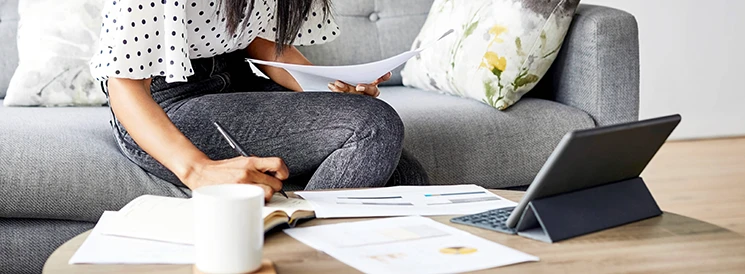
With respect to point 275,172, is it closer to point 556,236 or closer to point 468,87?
point 556,236

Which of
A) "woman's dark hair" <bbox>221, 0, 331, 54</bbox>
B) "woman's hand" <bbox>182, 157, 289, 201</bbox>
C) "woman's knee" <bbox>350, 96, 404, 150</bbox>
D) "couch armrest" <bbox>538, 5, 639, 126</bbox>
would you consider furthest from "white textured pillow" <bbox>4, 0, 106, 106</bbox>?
"couch armrest" <bbox>538, 5, 639, 126</bbox>

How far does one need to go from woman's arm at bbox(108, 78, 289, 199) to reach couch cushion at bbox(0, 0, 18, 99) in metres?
0.94

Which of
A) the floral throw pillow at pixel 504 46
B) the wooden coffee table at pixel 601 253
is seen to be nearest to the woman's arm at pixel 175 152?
the wooden coffee table at pixel 601 253

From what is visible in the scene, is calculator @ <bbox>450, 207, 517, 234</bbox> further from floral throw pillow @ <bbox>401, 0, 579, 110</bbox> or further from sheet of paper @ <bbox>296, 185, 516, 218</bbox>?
floral throw pillow @ <bbox>401, 0, 579, 110</bbox>

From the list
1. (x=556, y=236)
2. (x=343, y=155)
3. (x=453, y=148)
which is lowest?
(x=453, y=148)

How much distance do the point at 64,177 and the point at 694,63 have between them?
2.94 m

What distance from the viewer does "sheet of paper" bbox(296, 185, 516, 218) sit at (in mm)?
1014

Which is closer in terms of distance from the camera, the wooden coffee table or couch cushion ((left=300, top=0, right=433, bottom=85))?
the wooden coffee table

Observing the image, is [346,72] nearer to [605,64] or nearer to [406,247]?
[406,247]

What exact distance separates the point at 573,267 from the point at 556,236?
0.09 meters

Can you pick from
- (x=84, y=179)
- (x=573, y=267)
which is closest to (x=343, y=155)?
(x=84, y=179)

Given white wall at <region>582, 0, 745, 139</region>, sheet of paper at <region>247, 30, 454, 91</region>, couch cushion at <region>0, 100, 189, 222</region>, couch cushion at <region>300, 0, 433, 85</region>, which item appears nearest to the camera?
sheet of paper at <region>247, 30, 454, 91</region>

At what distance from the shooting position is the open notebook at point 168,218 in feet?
2.87

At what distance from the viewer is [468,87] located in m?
1.99
